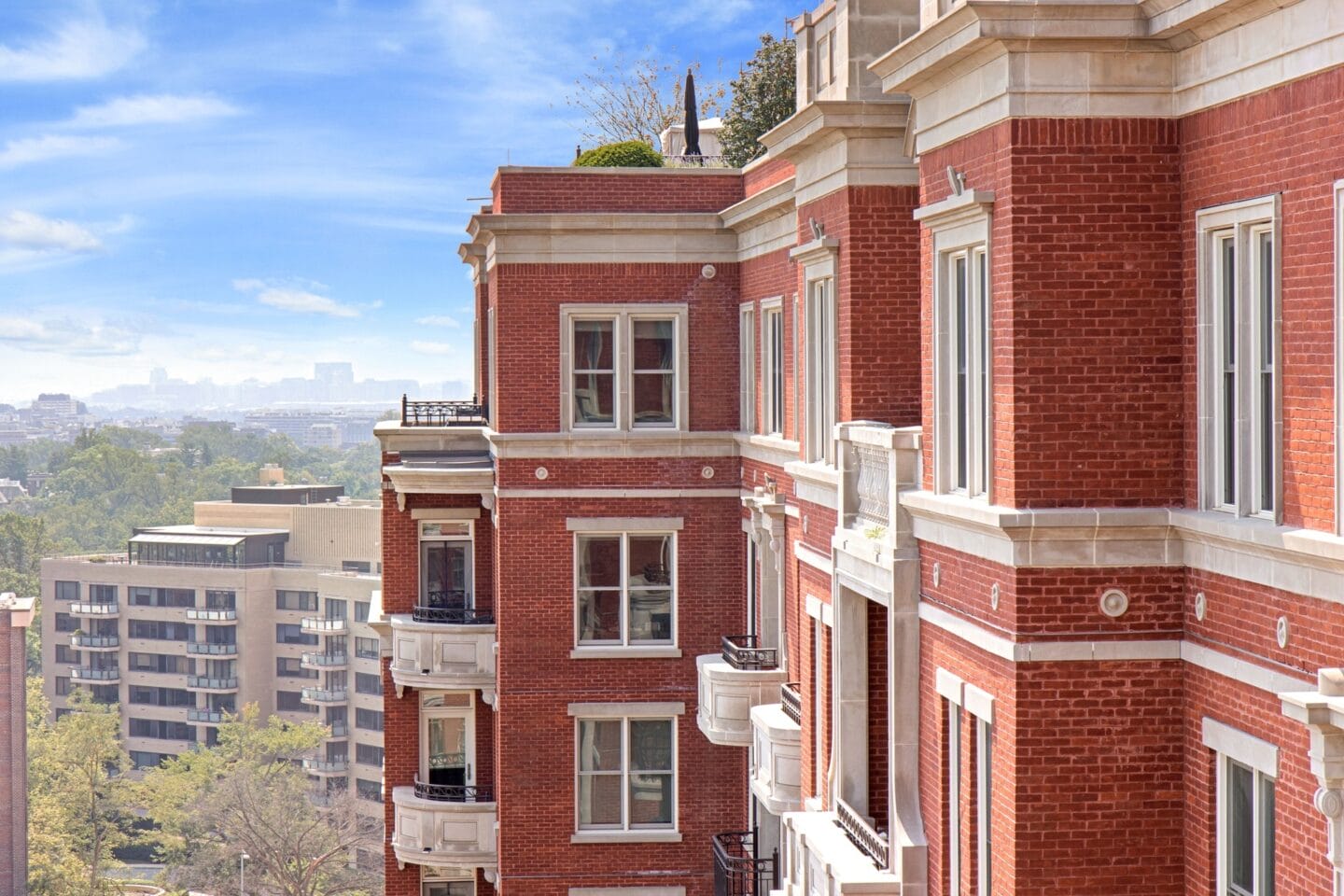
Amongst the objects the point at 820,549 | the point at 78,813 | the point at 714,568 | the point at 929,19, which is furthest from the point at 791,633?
the point at 78,813

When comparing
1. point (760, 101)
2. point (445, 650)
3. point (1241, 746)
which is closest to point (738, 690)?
point (445, 650)

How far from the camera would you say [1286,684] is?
925 centimetres

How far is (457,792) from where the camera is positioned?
26.9 meters

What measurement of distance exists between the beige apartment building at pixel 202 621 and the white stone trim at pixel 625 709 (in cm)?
8871

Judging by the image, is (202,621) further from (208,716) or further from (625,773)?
(625,773)

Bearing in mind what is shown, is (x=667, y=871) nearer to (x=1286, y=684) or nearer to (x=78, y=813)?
(x=1286, y=684)

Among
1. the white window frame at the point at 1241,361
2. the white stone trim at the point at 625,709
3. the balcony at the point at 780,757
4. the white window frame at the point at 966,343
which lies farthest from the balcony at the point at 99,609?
the white window frame at the point at 1241,361

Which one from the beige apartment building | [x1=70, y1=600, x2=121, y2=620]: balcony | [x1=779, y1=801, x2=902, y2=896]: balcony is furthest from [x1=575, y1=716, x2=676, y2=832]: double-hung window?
[x1=70, y1=600, x2=121, y2=620]: balcony

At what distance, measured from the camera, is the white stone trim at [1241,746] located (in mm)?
9469

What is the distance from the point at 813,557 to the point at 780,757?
252 cm

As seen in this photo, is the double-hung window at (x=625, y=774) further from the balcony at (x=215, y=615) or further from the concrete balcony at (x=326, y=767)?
the balcony at (x=215, y=615)

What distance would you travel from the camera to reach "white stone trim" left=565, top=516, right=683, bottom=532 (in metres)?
24.4

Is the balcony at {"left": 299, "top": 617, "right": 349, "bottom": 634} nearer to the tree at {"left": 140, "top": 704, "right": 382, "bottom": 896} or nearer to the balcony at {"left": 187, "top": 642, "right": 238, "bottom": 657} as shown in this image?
the balcony at {"left": 187, "top": 642, "right": 238, "bottom": 657}

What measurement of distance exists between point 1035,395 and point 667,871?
50.4ft
